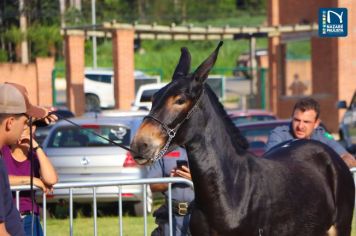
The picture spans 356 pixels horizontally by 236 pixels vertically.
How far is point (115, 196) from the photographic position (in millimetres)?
14891

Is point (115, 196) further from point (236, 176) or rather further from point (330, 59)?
point (330, 59)

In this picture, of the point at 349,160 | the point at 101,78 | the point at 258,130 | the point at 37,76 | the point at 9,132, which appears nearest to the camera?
the point at 9,132

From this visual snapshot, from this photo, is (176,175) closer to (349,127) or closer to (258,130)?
(258,130)

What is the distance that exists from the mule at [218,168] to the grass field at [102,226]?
6.17 meters

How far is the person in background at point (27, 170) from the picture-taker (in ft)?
27.0

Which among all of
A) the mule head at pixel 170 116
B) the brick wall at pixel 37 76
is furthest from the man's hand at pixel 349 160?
the brick wall at pixel 37 76

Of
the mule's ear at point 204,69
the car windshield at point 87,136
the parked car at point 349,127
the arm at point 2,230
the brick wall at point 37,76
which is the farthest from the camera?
the brick wall at point 37,76

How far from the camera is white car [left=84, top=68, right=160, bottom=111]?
43.3 m

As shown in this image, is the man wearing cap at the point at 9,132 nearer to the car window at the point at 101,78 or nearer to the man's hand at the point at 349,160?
the man's hand at the point at 349,160

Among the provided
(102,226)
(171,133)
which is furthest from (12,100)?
(102,226)

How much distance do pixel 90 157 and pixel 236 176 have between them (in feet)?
30.3

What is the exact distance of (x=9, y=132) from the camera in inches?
232

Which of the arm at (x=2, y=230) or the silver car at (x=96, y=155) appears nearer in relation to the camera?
the arm at (x=2, y=230)

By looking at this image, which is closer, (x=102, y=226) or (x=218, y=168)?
(x=218, y=168)
